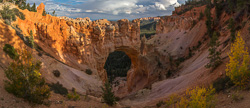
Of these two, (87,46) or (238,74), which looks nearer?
(238,74)

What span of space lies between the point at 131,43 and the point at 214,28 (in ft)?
50.8

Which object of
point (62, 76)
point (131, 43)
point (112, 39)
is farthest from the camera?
point (131, 43)

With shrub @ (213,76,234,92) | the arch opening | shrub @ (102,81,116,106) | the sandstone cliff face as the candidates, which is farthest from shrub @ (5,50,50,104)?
the arch opening

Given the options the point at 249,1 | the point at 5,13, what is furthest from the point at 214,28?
the point at 5,13

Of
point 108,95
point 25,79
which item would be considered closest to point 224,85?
point 108,95

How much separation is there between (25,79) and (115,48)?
25.1 metres

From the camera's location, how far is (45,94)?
8281 millimetres

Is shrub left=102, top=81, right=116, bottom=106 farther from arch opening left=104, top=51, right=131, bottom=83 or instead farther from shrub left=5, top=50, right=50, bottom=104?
arch opening left=104, top=51, right=131, bottom=83

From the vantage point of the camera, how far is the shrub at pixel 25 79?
7.55m

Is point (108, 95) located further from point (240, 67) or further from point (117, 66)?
point (117, 66)

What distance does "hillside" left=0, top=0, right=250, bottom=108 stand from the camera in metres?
11.0

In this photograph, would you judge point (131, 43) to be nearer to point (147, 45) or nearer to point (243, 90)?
point (147, 45)

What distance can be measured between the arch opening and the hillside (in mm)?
15786

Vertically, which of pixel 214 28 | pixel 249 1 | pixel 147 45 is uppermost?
pixel 249 1
